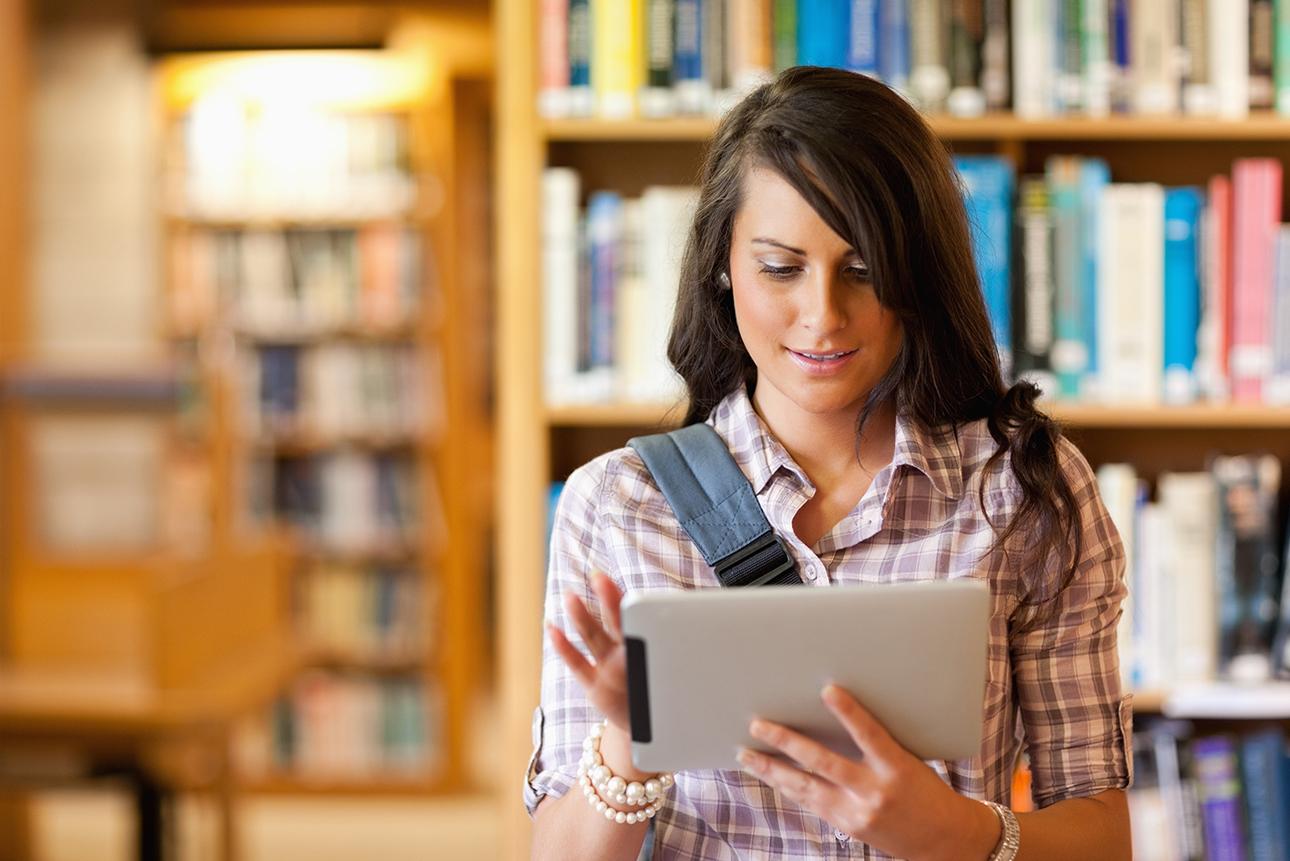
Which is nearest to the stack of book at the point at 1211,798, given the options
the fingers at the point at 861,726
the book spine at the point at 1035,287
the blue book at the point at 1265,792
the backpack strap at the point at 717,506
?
the blue book at the point at 1265,792

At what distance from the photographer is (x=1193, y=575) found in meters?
2.19

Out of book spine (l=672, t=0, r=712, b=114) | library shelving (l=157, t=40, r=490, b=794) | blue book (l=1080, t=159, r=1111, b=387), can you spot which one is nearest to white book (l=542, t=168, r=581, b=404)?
book spine (l=672, t=0, r=712, b=114)

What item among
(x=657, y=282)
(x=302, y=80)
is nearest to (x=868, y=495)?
(x=657, y=282)

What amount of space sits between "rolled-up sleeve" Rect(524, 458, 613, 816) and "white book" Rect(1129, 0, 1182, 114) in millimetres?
1276

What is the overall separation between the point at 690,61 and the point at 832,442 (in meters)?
1.04

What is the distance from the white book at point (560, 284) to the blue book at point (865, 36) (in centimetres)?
46

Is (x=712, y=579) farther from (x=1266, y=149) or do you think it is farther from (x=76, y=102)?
(x=76, y=102)

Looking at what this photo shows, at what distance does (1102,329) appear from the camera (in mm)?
2174

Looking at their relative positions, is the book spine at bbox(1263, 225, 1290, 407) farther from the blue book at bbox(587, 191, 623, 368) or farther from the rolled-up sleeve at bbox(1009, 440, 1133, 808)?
the rolled-up sleeve at bbox(1009, 440, 1133, 808)

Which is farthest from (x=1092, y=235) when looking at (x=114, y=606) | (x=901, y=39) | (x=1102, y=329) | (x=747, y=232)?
(x=114, y=606)

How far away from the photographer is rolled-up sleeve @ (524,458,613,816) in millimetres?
1229

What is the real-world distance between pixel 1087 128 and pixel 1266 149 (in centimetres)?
38

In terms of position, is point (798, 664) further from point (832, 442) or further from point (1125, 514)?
point (1125, 514)

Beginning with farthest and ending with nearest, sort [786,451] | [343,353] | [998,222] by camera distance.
Answer: [343,353]
[998,222]
[786,451]
